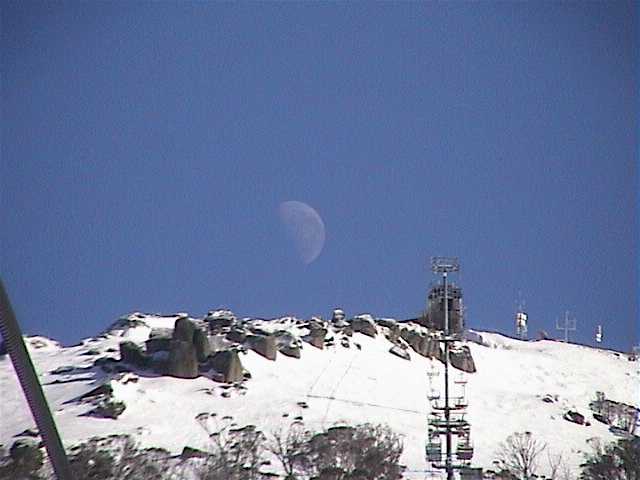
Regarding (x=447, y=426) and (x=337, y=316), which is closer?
(x=447, y=426)

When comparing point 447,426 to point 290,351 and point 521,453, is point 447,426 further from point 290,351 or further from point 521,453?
point 290,351

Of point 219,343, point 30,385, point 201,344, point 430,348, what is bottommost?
point 30,385

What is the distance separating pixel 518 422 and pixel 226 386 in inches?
447

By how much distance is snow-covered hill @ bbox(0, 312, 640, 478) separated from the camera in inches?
1009

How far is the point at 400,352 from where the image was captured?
134 ft

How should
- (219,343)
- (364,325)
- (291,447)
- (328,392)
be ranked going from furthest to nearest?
(364,325) < (219,343) < (328,392) < (291,447)

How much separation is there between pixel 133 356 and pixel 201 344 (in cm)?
293

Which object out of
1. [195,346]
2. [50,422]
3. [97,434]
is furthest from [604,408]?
[50,422]

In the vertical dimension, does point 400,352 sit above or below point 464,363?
above

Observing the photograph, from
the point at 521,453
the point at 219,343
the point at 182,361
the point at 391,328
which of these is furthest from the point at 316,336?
the point at 521,453

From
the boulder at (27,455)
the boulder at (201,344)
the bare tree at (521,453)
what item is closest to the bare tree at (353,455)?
the bare tree at (521,453)

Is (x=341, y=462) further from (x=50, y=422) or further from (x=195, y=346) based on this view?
(x=50, y=422)

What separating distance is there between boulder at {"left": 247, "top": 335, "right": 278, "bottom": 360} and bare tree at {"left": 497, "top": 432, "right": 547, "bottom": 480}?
488 inches

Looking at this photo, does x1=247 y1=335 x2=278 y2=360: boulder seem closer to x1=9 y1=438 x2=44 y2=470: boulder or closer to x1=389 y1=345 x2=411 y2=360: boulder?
x1=389 y1=345 x2=411 y2=360: boulder
